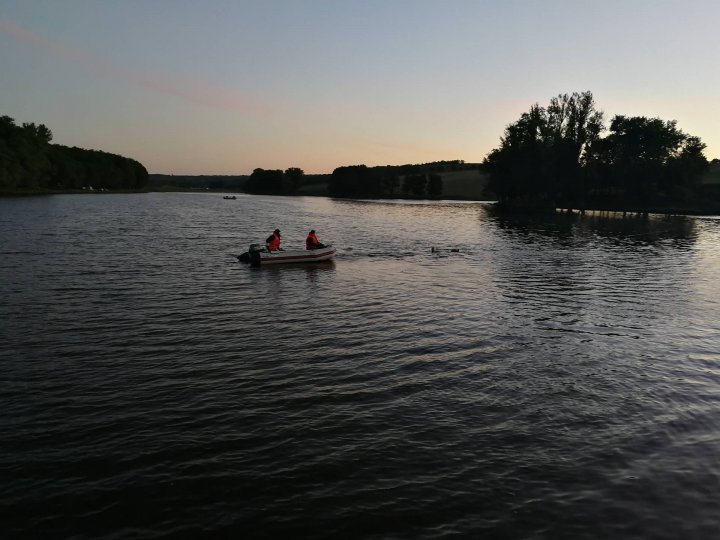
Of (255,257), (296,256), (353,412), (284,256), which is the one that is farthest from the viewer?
(296,256)

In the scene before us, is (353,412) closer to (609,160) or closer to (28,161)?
(609,160)

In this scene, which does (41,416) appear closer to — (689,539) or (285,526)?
(285,526)

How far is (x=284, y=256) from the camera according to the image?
125 feet

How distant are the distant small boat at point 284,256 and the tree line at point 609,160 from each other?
117283 mm

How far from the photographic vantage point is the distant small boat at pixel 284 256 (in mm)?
37375

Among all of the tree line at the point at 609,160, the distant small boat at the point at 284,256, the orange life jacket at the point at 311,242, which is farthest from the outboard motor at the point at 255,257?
the tree line at the point at 609,160

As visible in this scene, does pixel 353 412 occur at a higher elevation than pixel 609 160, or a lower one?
lower

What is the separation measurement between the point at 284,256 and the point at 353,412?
26087 millimetres

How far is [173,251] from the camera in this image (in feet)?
148

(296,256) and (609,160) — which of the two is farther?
(609,160)

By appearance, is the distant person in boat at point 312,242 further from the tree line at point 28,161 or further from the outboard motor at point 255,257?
the tree line at point 28,161

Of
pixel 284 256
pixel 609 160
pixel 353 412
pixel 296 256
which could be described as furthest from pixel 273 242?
pixel 609 160

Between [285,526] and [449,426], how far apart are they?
519 centimetres

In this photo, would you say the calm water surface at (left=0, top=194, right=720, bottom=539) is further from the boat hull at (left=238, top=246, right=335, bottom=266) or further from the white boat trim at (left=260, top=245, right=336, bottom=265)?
the white boat trim at (left=260, top=245, right=336, bottom=265)
